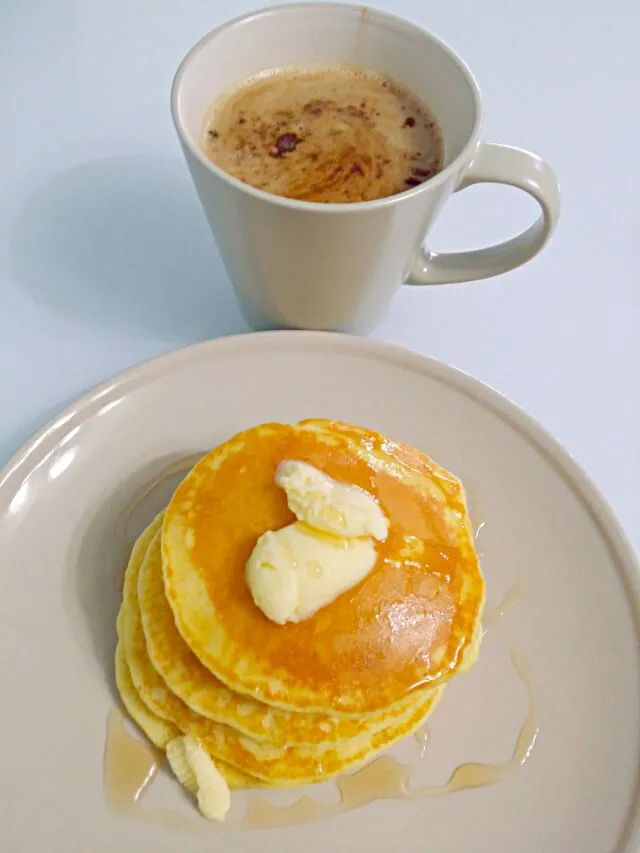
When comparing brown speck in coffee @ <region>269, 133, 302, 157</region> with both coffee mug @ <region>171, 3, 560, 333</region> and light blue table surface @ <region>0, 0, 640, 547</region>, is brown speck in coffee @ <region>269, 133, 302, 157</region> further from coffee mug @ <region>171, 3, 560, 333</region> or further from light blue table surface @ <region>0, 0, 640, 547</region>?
light blue table surface @ <region>0, 0, 640, 547</region>

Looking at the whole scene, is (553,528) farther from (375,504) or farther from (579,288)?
(579,288)

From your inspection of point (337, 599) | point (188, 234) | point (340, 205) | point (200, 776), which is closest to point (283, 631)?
point (337, 599)

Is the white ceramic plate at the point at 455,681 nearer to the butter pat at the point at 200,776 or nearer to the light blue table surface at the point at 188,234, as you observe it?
the butter pat at the point at 200,776

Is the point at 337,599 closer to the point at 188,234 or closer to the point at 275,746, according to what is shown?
the point at 275,746

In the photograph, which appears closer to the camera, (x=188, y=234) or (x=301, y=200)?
(x=301, y=200)

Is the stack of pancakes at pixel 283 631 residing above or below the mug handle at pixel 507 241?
below

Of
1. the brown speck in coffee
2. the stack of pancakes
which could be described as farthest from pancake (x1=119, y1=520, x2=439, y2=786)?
the brown speck in coffee

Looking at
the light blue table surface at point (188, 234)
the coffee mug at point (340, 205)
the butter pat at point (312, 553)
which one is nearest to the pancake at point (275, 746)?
the butter pat at point (312, 553)
